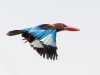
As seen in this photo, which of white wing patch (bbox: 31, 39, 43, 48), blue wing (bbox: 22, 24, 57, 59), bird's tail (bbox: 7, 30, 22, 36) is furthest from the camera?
bird's tail (bbox: 7, 30, 22, 36)

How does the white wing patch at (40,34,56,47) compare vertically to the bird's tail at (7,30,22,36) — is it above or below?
below

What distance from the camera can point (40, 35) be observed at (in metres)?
16.8

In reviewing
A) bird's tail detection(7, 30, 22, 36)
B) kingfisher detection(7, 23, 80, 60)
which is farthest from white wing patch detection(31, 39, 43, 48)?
bird's tail detection(7, 30, 22, 36)

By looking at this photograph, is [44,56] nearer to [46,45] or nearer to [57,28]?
[46,45]

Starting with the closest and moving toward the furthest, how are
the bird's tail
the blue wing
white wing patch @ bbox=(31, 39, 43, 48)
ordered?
the blue wing
white wing patch @ bbox=(31, 39, 43, 48)
the bird's tail

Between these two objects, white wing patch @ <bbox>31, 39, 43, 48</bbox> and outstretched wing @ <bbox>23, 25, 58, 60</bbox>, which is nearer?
outstretched wing @ <bbox>23, 25, 58, 60</bbox>

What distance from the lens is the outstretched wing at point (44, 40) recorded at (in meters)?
16.5

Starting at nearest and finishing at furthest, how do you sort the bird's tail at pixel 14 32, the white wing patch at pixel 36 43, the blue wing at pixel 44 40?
the blue wing at pixel 44 40 < the white wing patch at pixel 36 43 < the bird's tail at pixel 14 32

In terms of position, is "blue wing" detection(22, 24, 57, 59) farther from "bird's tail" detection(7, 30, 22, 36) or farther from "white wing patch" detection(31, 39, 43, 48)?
"bird's tail" detection(7, 30, 22, 36)

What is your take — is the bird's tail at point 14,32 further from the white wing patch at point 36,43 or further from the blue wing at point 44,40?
the white wing patch at point 36,43

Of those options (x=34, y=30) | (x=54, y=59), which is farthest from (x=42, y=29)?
(x=54, y=59)

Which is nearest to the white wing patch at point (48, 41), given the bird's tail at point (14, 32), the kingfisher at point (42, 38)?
the kingfisher at point (42, 38)

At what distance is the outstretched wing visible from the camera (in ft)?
54.1

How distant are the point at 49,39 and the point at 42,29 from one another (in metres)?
0.98
